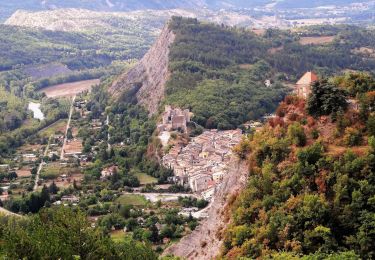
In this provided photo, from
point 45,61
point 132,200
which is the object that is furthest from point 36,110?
point 132,200

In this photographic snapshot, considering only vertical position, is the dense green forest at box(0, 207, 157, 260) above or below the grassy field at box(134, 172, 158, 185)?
above

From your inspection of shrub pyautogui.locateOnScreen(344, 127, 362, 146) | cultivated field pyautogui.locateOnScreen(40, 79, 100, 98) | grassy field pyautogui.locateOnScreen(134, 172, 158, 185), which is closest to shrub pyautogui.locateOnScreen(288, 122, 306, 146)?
shrub pyautogui.locateOnScreen(344, 127, 362, 146)

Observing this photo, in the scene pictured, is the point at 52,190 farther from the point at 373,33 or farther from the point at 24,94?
the point at 373,33

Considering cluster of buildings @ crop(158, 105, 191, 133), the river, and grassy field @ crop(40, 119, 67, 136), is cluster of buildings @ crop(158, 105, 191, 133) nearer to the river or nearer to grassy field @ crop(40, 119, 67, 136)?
grassy field @ crop(40, 119, 67, 136)

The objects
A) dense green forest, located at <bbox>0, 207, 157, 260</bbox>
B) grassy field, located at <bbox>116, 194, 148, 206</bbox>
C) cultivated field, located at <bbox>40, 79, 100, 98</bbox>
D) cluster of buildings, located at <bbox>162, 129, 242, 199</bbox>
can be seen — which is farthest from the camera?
cultivated field, located at <bbox>40, 79, 100, 98</bbox>

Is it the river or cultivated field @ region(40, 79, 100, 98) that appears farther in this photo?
cultivated field @ region(40, 79, 100, 98)

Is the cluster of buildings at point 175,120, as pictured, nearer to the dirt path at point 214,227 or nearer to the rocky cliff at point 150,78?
the rocky cliff at point 150,78

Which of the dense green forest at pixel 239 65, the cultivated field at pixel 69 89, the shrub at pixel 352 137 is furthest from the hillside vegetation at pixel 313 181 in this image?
the cultivated field at pixel 69 89

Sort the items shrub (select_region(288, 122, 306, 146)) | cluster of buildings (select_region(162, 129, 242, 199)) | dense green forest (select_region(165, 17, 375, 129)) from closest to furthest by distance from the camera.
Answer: shrub (select_region(288, 122, 306, 146))
cluster of buildings (select_region(162, 129, 242, 199))
dense green forest (select_region(165, 17, 375, 129))
